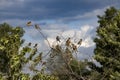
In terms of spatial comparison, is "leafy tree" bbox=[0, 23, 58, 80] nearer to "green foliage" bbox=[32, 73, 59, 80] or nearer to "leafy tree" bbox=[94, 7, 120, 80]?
"green foliage" bbox=[32, 73, 59, 80]

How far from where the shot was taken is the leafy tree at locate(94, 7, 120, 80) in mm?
53438

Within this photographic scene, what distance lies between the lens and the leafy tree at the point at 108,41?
53.4m

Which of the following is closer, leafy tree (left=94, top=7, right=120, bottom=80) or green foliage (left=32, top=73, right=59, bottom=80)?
green foliage (left=32, top=73, right=59, bottom=80)

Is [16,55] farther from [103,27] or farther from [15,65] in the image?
[103,27]

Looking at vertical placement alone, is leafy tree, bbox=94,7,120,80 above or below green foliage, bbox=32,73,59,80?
above

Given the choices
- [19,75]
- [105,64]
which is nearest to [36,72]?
[19,75]

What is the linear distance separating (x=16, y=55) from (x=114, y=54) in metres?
34.6

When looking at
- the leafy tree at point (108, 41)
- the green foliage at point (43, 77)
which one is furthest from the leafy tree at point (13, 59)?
the leafy tree at point (108, 41)

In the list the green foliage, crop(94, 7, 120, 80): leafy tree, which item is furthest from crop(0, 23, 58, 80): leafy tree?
crop(94, 7, 120, 80): leafy tree

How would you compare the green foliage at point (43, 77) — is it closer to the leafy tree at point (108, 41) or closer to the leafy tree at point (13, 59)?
the leafy tree at point (13, 59)

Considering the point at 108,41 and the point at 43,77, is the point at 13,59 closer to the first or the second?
the point at 43,77

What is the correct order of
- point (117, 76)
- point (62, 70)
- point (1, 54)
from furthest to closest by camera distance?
1. point (117, 76)
2. point (1, 54)
3. point (62, 70)

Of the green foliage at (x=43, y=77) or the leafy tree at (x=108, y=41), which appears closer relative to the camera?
the green foliage at (x=43, y=77)

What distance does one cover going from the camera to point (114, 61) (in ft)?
169
